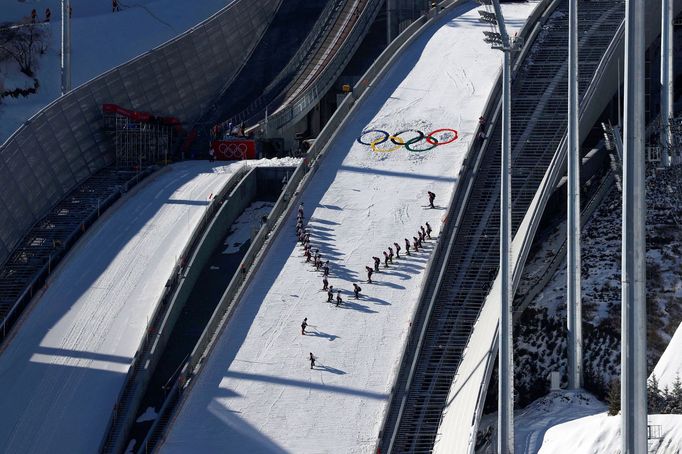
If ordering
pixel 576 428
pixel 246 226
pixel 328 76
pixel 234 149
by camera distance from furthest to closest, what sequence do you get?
pixel 328 76 < pixel 234 149 < pixel 246 226 < pixel 576 428

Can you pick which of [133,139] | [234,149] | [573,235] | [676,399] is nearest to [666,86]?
[573,235]

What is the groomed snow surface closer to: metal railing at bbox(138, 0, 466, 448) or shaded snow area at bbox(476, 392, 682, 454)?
shaded snow area at bbox(476, 392, 682, 454)

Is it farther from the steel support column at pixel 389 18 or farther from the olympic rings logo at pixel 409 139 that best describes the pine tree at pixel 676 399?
the steel support column at pixel 389 18

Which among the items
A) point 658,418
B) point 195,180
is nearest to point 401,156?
point 195,180

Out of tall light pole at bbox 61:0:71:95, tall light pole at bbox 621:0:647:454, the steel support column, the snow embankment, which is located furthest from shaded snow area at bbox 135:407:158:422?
the steel support column

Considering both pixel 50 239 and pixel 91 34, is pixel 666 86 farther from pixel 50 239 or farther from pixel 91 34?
pixel 91 34

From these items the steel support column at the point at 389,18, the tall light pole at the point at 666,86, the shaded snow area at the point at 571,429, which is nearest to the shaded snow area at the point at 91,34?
the steel support column at the point at 389,18
